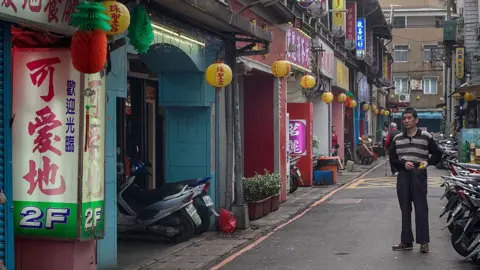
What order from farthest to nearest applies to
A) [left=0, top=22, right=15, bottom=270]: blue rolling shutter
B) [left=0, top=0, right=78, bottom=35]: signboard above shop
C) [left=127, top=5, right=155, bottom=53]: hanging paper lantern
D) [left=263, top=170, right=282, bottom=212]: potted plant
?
[left=263, top=170, right=282, bottom=212]: potted plant, [left=127, top=5, right=155, bottom=53]: hanging paper lantern, [left=0, top=22, right=15, bottom=270]: blue rolling shutter, [left=0, top=0, right=78, bottom=35]: signboard above shop

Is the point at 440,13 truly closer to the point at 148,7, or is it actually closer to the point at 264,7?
the point at 264,7

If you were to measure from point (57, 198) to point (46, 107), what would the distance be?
900mm

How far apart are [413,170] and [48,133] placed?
4.67 metres

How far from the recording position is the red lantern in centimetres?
587

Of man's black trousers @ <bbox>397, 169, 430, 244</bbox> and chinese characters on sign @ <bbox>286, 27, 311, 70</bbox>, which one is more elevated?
chinese characters on sign @ <bbox>286, 27, 311, 70</bbox>

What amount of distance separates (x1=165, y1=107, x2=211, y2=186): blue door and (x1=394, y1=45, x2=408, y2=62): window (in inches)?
1845

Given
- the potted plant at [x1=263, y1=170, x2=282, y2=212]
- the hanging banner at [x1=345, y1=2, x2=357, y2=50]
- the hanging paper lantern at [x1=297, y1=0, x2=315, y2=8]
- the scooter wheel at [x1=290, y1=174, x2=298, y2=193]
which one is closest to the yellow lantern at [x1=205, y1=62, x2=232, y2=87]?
the potted plant at [x1=263, y1=170, x2=282, y2=212]

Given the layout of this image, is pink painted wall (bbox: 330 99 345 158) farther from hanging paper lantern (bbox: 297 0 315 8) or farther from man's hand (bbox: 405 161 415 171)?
man's hand (bbox: 405 161 415 171)

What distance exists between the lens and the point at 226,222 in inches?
435

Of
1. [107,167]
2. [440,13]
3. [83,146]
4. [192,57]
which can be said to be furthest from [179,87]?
[440,13]

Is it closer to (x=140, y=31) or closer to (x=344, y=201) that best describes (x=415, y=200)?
(x=140, y=31)

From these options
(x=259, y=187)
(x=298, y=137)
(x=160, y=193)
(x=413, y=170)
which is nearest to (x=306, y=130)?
(x=298, y=137)

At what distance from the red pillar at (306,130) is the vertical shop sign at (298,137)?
5cm

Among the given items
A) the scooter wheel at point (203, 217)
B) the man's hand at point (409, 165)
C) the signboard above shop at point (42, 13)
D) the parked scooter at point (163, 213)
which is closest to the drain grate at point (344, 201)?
the scooter wheel at point (203, 217)
